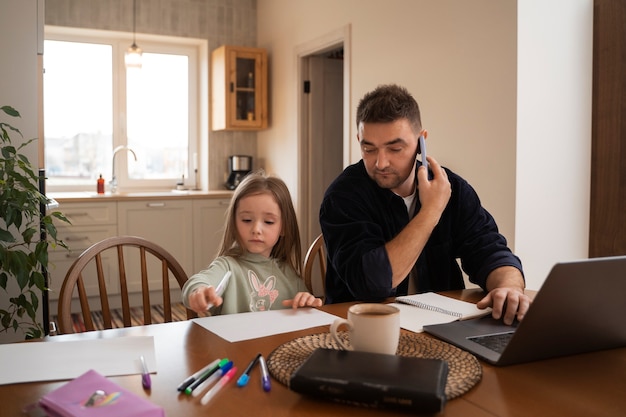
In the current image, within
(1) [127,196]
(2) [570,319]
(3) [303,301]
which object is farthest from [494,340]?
(1) [127,196]

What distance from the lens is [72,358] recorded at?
1.04m

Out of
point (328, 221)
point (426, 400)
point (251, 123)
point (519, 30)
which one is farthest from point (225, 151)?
point (426, 400)

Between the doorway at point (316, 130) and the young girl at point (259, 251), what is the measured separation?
2.93 meters

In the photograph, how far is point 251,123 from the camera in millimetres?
5094

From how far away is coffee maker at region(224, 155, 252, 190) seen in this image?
526 centimetres

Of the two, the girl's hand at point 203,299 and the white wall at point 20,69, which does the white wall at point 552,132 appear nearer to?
the girl's hand at point 203,299

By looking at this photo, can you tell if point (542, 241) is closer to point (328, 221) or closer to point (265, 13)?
point (328, 221)

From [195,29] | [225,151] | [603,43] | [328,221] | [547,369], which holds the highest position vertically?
[195,29]

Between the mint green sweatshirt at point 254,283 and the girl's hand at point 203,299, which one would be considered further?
the mint green sweatshirt at point 254,283

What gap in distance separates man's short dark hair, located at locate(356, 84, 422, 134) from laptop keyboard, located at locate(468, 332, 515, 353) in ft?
2.34

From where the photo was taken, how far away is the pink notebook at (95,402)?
0.76 m

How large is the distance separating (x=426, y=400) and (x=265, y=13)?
4859 millimetres

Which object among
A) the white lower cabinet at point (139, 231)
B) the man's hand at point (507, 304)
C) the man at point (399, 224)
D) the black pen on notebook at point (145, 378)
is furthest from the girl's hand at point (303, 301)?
the white lower cabinet at point (139, 231)

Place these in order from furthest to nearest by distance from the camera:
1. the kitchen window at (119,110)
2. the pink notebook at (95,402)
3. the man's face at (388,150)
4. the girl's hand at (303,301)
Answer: the kitchen window at (119,110)
the man's face at (388,150)
the girl's hand at (303,301)
the pink notebook at (95,402)
